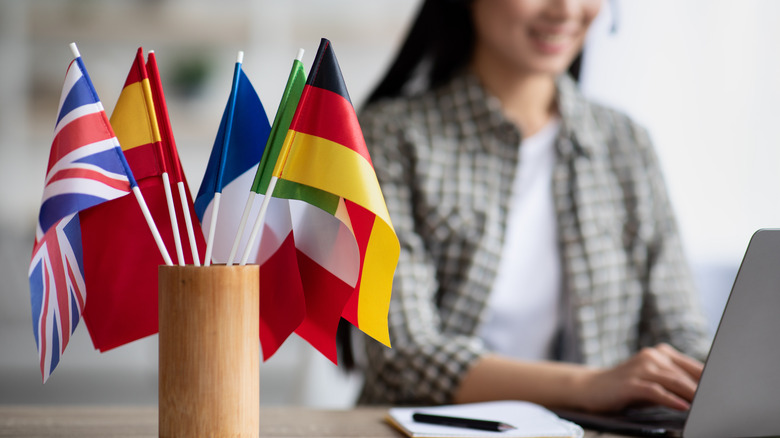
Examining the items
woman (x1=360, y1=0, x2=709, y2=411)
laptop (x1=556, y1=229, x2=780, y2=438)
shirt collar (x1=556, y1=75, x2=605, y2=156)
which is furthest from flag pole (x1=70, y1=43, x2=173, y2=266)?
shirt collar (x1=556, y1=75, x2=605, y2=156)

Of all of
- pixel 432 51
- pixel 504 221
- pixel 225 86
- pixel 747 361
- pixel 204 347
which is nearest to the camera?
pixel 204 347

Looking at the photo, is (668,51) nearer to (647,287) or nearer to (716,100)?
(716,100)

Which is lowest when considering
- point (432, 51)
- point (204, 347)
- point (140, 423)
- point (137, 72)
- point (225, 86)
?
point (140, 423)

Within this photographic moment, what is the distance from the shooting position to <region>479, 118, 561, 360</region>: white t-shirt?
1289 millimetres

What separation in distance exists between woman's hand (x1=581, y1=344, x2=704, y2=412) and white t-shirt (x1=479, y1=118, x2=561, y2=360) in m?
0.38

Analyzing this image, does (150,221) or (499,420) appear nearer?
(150,221)

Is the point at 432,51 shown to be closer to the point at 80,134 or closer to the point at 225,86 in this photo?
the point at 80,134

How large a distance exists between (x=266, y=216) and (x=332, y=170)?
95mm

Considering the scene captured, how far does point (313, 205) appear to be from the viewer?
0.61 meters

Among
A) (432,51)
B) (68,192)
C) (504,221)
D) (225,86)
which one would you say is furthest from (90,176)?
(225,86)

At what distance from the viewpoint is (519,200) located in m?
1.34

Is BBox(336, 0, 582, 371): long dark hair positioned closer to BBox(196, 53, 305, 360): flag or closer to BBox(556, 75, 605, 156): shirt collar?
BBox(556, 75, 605, 156): shirt collar

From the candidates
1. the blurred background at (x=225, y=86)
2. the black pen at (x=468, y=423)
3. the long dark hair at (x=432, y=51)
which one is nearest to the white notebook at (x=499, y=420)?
the black pen at (x=468, y=423)

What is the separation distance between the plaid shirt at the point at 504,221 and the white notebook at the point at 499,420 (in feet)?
1.18
